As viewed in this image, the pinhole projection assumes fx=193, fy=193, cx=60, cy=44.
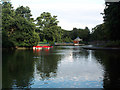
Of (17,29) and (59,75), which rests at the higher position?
(17,29)

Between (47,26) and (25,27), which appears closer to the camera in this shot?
(25,27)

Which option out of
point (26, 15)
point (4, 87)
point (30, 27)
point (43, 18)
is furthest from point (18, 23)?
point (4, 87)

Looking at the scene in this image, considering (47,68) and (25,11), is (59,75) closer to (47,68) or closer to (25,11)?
(47,68)

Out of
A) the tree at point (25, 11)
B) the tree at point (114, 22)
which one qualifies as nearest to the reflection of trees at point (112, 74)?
the tree at point (114, 22)

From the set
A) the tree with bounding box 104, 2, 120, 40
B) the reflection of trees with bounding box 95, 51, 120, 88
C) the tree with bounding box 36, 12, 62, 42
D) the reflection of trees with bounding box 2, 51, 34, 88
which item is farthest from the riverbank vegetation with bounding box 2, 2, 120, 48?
the reflection of trees with bounding box 2, 51, 34, 88

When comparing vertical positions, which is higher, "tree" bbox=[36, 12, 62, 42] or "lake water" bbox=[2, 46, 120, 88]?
"tree" bbox=[36, 12, 62, 42]

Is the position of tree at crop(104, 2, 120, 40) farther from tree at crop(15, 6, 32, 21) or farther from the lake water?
tree at crop(15, 6, 32, 21)

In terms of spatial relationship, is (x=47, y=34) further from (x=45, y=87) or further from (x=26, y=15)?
(x=45, y=87)

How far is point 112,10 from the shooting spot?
38312mm

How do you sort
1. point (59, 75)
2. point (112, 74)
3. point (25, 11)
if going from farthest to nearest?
point (25, 11)
point (112, 74)
point (59, 75)

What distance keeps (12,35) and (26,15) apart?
51.9 feet

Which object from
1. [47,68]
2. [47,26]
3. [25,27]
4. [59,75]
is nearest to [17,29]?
[25,27]

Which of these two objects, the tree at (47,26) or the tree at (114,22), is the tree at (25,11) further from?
the tree at (114,22)

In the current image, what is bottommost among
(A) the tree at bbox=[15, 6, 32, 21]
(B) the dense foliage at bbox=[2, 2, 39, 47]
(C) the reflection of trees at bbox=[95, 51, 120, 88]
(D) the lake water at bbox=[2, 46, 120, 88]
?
(C) the reflection of trees at bbox=[95, 51, 120, 88]
